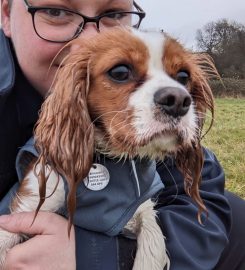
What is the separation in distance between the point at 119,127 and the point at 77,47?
488 mm

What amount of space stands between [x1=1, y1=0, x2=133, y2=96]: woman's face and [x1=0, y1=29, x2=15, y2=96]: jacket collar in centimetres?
7

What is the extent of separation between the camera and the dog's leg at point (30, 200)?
2324 millimetres

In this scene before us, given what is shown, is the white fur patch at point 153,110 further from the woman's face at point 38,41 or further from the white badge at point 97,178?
the woman's face at point 38,41

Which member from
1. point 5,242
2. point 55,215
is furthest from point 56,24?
point 5,242

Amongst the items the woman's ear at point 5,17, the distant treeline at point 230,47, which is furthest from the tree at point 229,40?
the woman's ear at point 5,17

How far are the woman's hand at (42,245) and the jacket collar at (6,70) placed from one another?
59 cm

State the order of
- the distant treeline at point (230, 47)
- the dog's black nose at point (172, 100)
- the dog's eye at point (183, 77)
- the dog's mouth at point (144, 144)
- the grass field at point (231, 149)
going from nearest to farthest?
the dog's black nose at point (172, 100)
the dog's mouth at point (144, 144)
the dog's eye at point (183, 77)
the grass field at point (231, 149)
the distant treeline at point (230, 47)

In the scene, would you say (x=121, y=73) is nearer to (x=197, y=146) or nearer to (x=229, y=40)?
(x=197, y=146)

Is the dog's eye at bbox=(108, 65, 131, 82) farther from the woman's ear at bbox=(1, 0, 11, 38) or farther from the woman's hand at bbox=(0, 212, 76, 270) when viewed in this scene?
the woman's ear at bbox=(1, 0, 11, 38)

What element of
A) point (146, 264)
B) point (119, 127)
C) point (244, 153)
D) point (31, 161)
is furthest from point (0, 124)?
point (244, 153)

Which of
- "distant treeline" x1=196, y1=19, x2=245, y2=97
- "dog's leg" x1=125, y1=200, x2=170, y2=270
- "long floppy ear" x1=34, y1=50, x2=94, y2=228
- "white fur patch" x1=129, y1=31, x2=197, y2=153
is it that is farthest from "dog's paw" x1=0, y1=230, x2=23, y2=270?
"distant treeline" x1=196, y1=19, x2=245, y2=97

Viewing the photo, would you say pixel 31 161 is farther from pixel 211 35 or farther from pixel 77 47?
pixel 211 35

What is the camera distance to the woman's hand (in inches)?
91.3

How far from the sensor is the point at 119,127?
211 cm
